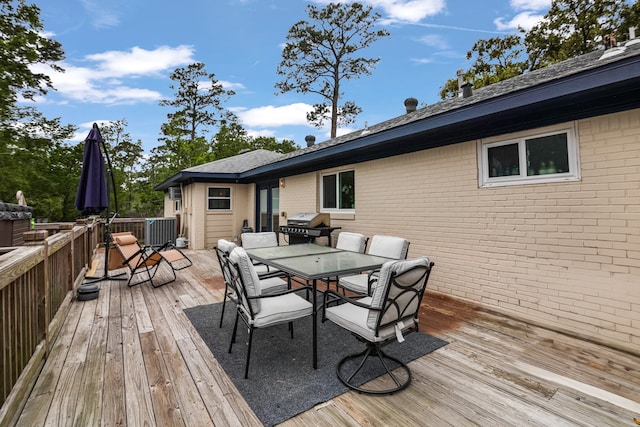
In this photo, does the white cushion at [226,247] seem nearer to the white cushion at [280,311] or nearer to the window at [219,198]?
the white cushion at [280,311]

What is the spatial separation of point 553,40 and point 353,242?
48.9 feet

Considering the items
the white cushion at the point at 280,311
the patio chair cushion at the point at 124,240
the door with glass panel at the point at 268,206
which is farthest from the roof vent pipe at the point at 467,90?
the patio chair cushion at the point at 124,240

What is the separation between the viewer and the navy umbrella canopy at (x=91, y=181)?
14.3 ft

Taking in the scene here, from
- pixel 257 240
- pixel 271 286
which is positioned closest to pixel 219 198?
pixel 257 240

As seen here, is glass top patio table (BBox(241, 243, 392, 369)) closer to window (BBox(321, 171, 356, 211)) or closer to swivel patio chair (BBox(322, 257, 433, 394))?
swivel patio chair (BBox(322, 257, 433, 394))

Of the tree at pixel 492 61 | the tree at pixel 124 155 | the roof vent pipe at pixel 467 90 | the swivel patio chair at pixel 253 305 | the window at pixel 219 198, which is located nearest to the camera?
the swivel patio chair at pixel 253 305

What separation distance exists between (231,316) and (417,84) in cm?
1251

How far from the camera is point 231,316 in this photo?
3.56m

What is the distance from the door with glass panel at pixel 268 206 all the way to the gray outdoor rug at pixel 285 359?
17.4 ft

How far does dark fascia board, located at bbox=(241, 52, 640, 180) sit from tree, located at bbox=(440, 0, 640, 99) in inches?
259

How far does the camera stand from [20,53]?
1022 centimetres

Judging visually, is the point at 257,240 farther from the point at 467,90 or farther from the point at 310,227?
the point at 467,90

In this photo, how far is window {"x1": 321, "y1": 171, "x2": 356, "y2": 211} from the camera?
6.09 m

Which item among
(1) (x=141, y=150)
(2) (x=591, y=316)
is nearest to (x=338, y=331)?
(2) (x=591, y=316)
